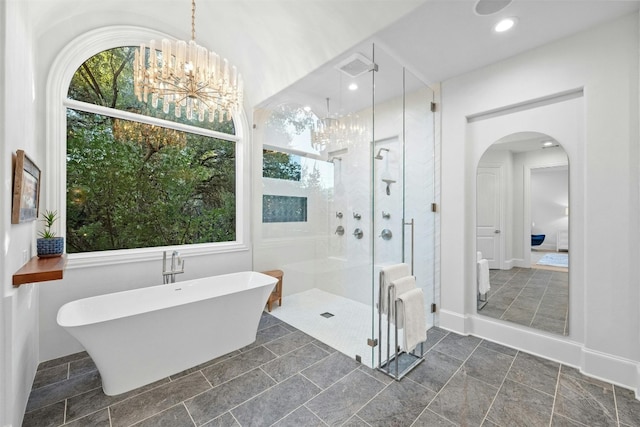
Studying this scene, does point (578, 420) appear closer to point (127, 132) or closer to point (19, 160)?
→ point (19, 160)

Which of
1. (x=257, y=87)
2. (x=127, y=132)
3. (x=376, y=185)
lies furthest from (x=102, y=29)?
(x=376, y=185)

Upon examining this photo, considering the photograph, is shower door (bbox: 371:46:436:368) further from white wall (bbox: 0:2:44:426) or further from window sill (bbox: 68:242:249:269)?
white wall (bbox: 0:2:44:426)

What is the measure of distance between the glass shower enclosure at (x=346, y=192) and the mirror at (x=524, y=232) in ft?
1.73

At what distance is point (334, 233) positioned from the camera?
3.55m

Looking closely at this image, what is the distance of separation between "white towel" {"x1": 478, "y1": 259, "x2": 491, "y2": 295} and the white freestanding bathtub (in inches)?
85.4

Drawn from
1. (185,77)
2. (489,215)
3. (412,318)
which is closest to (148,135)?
(185,77)

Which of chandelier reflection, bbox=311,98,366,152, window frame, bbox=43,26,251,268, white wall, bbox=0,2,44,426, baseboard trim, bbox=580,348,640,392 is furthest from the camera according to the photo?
chandelier reflection, bbox=311,98,366,152

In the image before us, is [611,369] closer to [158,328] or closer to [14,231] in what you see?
[158,328]

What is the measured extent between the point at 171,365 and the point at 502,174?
3.50m

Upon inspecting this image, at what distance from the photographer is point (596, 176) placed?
213 centimetres

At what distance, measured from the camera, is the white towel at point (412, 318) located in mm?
2145

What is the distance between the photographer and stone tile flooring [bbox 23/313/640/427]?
170 cm

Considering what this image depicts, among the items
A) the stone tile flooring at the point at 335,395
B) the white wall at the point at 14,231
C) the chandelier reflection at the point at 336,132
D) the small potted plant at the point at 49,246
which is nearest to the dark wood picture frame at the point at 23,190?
the white wall at the point at 14,231

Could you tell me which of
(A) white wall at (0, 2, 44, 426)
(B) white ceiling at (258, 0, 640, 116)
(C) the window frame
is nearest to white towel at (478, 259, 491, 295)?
(B) white ceiling at (258, 0, 640, 116)
